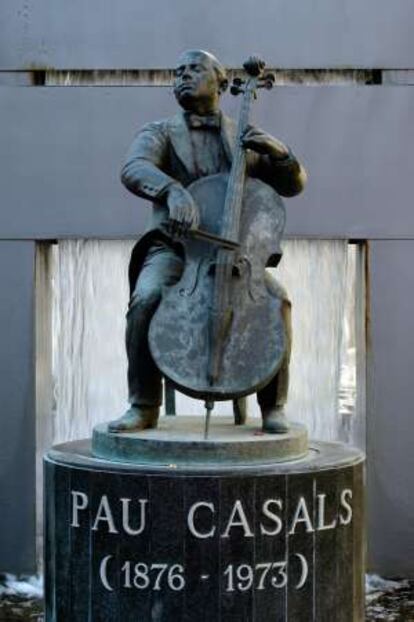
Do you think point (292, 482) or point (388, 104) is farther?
point (388, 104)

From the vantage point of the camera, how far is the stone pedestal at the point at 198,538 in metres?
4.15

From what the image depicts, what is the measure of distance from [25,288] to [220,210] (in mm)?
3382

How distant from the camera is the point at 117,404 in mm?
8000

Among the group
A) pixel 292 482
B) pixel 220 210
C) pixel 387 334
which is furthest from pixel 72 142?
pixel 292 482

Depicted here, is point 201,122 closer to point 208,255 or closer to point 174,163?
point 174,163

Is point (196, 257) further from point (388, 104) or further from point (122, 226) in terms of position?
point (388, 104)

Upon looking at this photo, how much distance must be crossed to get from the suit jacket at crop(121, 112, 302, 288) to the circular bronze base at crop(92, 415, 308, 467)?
0.94 m

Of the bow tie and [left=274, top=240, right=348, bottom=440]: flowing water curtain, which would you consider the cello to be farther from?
[left=274, top=240, right=348, bottom=440]: flowing water curtain

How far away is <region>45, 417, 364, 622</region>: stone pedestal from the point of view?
415 cm

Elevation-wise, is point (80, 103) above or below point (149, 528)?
above

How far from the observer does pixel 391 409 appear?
25.5ft

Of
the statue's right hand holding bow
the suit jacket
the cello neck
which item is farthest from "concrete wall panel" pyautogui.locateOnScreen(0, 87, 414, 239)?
the statue's right hand holding bow

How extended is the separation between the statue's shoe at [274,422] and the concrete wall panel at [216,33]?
3.86 m

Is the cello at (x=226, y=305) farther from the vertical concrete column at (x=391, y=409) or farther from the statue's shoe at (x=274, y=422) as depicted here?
the vertical concrete column at (x=391, y=409)
